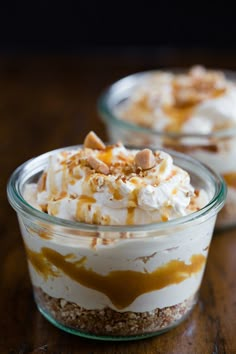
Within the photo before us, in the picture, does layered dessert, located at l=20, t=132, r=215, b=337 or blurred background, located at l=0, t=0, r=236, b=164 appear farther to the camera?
blurred background, located at l=0, t=0, r=236, b=164

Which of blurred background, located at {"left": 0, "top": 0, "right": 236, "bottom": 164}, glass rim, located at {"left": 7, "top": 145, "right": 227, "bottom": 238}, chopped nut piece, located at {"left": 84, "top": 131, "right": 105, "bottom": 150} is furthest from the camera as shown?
blurred background, located at {"left": 0, "top": 0, "right": 236, "bottom": 164}

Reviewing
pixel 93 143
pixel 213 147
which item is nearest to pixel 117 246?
pixel 93 143

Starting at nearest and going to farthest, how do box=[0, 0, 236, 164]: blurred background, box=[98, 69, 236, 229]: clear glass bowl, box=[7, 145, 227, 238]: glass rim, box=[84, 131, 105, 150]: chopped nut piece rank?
box=[7, 145, 227, 238]: glass rim
box=[84, 131, 105, 150]: chopped nut piece
box=[98, 69, 236, 229]: clear glass bowl
box=[0, 0, 236, 164]: blurred background

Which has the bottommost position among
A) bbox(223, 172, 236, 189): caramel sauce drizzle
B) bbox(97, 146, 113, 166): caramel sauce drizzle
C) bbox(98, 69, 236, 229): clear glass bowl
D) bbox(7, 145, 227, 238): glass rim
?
bbox(223, 172, 236, 189): caramel sauce drizzle

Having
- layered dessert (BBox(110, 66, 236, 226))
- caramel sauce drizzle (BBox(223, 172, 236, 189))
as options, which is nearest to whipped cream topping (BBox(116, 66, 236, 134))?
layered dessert (BBox(110, 66, 236, 226))

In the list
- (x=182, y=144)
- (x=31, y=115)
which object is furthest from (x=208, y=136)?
(x=31, y=115)

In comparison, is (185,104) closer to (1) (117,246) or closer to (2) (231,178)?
(2) (231,178)

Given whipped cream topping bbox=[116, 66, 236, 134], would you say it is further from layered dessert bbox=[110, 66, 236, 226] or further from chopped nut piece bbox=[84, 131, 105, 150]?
chopped nut piece bbox=[84, 131, 105, 150]

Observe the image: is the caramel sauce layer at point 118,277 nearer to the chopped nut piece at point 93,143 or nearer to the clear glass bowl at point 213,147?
the chopped nut piece at point 93,143
